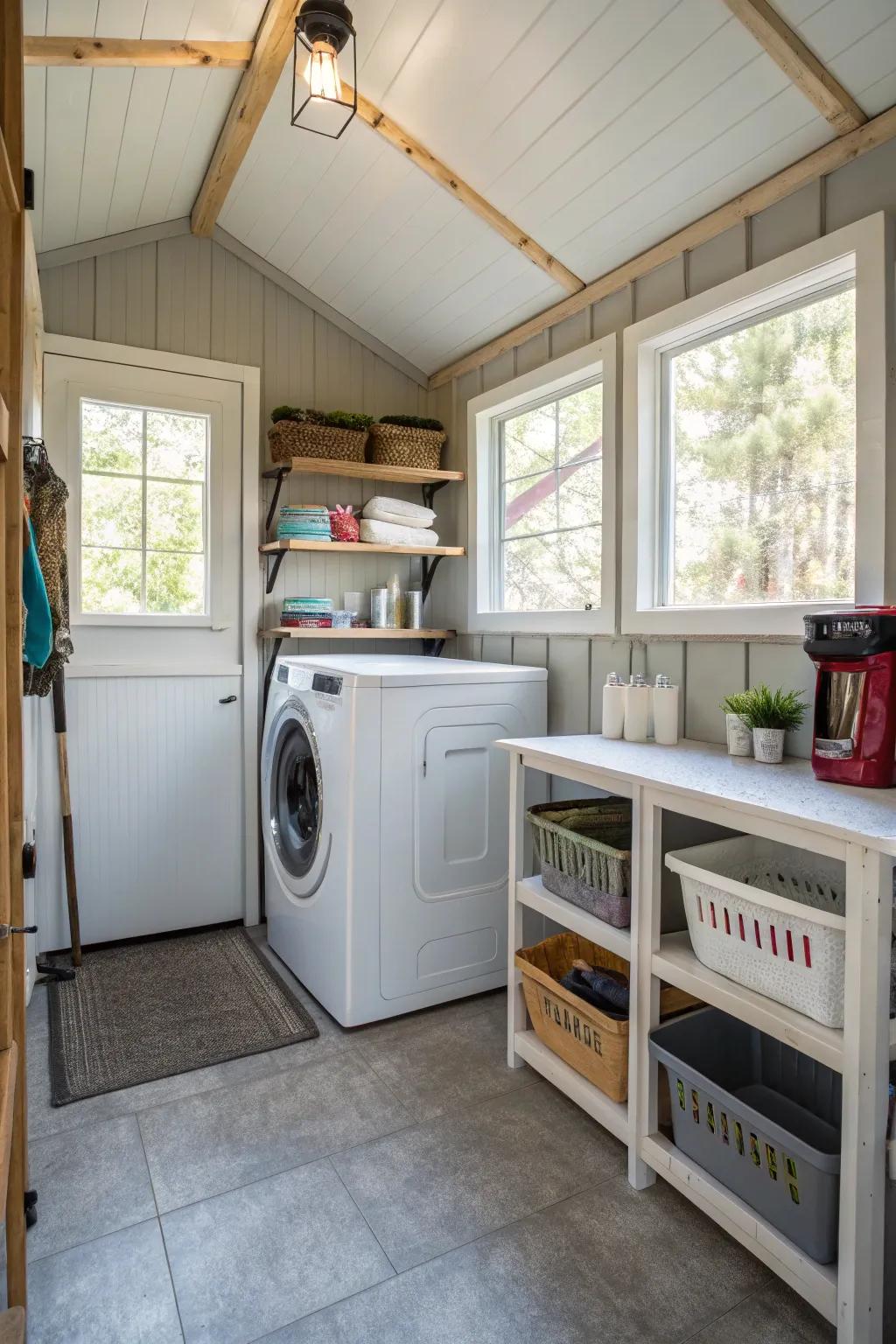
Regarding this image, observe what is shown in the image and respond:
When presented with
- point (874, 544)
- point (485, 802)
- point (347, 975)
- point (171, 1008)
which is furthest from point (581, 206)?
point (171, 1008)

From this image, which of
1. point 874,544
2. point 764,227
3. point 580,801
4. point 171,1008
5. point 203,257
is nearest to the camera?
point 874,544

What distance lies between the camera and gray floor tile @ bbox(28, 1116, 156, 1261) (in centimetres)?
152

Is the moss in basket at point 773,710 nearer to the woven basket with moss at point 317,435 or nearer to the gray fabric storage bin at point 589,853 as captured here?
the gray fabric storage bin at point 589,853

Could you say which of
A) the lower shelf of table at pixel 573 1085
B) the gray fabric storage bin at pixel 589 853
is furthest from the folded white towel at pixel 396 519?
the lower shelf of table at pixel 573 1085

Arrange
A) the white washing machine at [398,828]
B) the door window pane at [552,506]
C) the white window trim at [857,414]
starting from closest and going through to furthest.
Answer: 1. the white window trim at [857,414]
2. the white washing machine at [398,828]
3. the door window pane at [552,506]

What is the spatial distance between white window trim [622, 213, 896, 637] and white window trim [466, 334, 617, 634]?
8 cm

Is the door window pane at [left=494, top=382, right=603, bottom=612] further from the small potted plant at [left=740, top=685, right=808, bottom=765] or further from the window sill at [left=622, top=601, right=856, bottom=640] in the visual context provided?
the small potted plant at [left=740, top=685, right=808, bottom=765]

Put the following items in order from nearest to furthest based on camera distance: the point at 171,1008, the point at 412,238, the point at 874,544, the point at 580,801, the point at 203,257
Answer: the point at 874,544
the point at 580,801
the point at 171,1008
the point at 412,238
the point at 203,257

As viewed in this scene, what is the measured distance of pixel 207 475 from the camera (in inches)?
118

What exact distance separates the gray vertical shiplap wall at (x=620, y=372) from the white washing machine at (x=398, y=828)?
16cm

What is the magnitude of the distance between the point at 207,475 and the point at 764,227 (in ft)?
6.73

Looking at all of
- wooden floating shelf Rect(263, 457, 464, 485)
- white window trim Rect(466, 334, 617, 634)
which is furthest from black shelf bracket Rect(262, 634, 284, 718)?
white window trim Rect(466, 334, 617, 634)

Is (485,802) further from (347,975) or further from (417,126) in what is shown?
(417,126)

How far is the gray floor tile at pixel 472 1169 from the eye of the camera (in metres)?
1.52
